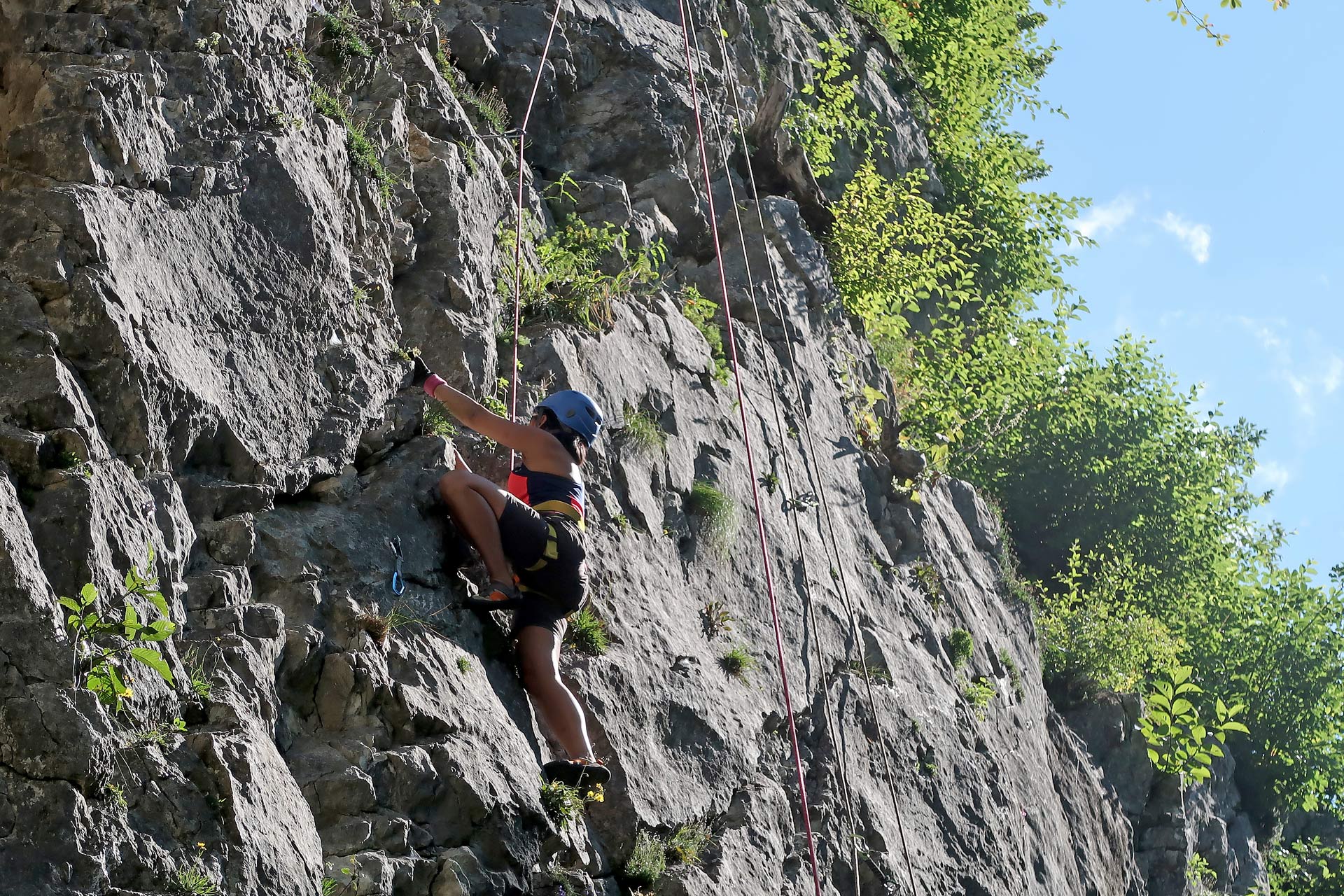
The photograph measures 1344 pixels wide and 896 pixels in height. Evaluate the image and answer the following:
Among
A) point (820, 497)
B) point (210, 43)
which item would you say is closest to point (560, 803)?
point (210, 43)

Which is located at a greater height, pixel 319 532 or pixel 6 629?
pixel 319 532

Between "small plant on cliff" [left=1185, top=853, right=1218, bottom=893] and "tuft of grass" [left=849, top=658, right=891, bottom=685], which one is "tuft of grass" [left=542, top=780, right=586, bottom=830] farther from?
"small plant on cliff" [left=1185, top=853, right=1218, bottom=893]

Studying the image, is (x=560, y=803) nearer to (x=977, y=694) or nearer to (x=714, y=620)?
(x=714, y=620)

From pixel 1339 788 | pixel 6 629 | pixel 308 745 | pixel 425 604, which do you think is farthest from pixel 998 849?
pixel 1339 788

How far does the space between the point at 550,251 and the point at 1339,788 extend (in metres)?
21.8

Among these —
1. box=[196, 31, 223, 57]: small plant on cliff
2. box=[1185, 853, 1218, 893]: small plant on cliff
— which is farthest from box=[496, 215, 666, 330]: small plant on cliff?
box=[1185, 853, 1218, 893]: small plant on cliff

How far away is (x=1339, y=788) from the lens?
24406 mm

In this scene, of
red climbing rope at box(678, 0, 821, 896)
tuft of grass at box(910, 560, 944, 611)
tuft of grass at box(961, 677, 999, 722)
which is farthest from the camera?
tuft of grass at box(910, 560, 944, 611)

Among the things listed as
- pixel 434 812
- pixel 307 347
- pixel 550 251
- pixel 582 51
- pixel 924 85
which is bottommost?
pixel 434 812

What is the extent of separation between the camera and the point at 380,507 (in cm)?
624

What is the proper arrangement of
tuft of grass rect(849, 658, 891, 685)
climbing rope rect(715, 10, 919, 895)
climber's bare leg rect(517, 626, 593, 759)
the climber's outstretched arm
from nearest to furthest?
1. climber's bare leg rect(517, 626, 593, 759)
2. the climber's outstretched arm
3. climbing rope rect(715, 10, 919, 895)
4. tuft of grass rect(849, 658, 891, 685)

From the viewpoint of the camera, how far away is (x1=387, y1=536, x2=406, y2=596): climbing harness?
5996 millimetres

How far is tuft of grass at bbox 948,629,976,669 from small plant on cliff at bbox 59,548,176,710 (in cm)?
863

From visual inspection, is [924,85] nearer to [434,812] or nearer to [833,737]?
[833,737]
